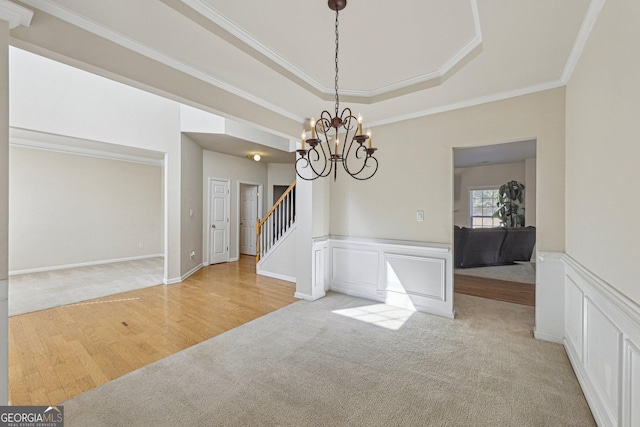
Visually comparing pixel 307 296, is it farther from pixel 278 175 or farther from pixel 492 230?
pixel 278 175

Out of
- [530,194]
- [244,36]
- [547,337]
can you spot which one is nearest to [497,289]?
[547,337]

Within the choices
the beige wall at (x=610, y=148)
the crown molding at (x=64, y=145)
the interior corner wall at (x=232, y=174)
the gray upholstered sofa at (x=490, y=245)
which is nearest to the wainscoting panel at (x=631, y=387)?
the beige wall at (x=610, y=148)

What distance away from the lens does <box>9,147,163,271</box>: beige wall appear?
17.3 feet

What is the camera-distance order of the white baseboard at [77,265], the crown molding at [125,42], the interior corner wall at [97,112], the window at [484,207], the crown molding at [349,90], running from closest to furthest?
the crown molding at [125,42] → the crown molding at [349,90] → the interior corner wall at [97,112] → the white baseboard at [77,265] → the window at [484,207]

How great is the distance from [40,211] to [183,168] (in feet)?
10.5

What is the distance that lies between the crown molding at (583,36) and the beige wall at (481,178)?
223 inches

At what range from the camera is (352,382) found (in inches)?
81.4

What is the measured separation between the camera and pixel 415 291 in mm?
3570

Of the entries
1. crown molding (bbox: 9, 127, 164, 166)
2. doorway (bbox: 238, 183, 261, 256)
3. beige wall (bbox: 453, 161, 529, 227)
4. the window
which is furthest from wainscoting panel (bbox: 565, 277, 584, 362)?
doorway (bbox: 238, 183, 261, 256)

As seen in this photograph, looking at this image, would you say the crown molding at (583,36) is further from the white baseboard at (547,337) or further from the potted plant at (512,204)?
the potted plant at (512,204)

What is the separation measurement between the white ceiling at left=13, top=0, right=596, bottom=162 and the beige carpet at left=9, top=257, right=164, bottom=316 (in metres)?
3.70

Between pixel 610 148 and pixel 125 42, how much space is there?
Answer: 3408 mm

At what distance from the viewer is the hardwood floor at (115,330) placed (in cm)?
212

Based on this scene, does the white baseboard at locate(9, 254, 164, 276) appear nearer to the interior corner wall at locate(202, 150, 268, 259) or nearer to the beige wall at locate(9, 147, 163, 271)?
the beige wall at locate(9, 147, 163, 271)
